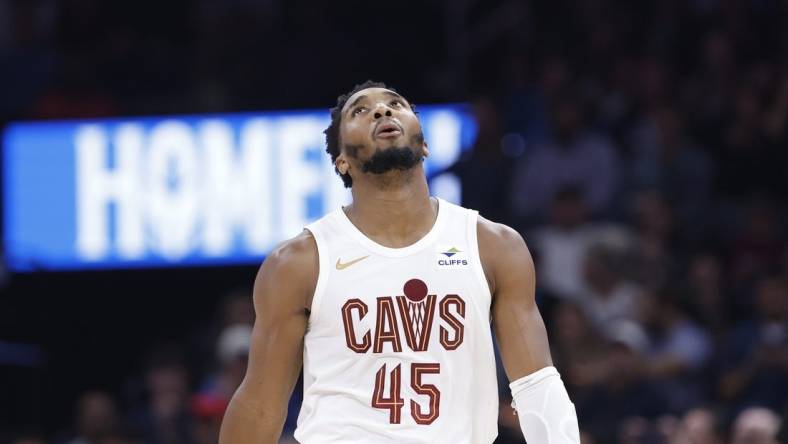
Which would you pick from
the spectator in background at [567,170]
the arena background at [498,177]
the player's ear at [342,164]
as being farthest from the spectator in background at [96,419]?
the player's ear at [342,164]

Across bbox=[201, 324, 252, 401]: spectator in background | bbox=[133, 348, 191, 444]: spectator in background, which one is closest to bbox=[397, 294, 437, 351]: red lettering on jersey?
bbox=[201, 324, 252, 401]: spectator in background

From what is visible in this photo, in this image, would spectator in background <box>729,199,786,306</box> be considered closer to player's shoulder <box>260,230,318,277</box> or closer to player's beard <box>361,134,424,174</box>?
player's beard <box>361,134,424,174</box>

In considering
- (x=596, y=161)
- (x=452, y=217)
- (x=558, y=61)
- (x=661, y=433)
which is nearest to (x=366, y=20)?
(x=558, y=61)

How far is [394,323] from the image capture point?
461 cm

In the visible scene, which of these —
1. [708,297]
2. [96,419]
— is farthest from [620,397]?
[96,419]

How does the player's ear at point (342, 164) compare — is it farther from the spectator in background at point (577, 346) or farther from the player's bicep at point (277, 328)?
the spectator in background at point (577, 346)

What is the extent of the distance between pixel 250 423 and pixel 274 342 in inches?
10.7

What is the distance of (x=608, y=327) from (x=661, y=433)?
147 centimetres

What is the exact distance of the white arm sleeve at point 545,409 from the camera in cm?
457

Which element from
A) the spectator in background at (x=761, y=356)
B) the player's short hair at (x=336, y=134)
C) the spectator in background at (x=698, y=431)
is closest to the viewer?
the player's short hair at (x=336, y=134)

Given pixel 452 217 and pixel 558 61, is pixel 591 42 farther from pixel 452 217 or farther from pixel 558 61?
pixel 452 217

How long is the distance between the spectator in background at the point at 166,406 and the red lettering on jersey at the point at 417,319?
4590 mm

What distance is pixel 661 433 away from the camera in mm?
7660

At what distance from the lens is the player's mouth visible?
4.73 metres
